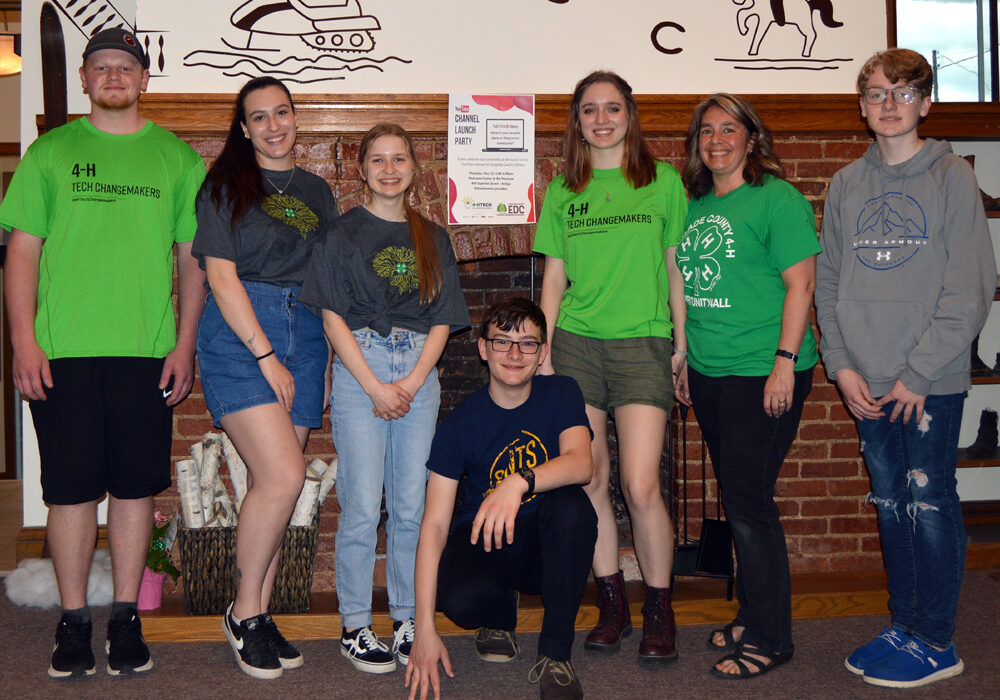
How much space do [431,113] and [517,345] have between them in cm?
108

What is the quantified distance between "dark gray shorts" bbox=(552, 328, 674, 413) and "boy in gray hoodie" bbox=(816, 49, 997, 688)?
0.48m

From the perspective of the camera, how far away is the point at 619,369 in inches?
90.8

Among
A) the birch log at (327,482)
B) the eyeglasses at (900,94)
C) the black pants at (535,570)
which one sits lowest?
the black pants at (535,570)

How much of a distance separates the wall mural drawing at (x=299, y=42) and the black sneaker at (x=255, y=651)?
1757mm

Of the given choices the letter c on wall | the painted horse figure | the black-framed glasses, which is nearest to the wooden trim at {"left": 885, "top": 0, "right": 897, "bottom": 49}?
the painted horse figure

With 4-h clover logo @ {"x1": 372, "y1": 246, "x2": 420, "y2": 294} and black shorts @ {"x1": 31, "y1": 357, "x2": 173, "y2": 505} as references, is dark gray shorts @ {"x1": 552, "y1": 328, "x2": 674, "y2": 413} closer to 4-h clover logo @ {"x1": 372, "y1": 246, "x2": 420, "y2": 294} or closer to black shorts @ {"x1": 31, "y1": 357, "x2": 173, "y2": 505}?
4-h clover logo @ {"x1": 372, "y1": 246, "x2": 420, "y2": 294}

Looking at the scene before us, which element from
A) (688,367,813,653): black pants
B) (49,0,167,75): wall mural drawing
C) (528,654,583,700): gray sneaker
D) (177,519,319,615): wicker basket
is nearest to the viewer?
(528,654,583,700): gray sneaker

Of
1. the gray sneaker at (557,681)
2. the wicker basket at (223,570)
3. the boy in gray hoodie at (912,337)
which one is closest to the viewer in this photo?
the gray sneaker at (557,681)

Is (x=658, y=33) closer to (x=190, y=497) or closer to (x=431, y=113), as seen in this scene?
(x=431, y=113)

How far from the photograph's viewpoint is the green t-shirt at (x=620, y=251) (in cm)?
231

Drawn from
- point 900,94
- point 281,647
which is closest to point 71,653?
point 281,647

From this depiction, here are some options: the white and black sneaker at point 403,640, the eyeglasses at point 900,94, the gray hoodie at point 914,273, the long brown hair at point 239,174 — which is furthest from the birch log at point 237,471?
the eyeglasses at point 900,94

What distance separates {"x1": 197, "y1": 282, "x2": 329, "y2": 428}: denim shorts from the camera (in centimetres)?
221

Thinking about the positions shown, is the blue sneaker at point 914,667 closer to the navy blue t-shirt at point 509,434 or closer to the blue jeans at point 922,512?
the blue jeans at point 922,512
